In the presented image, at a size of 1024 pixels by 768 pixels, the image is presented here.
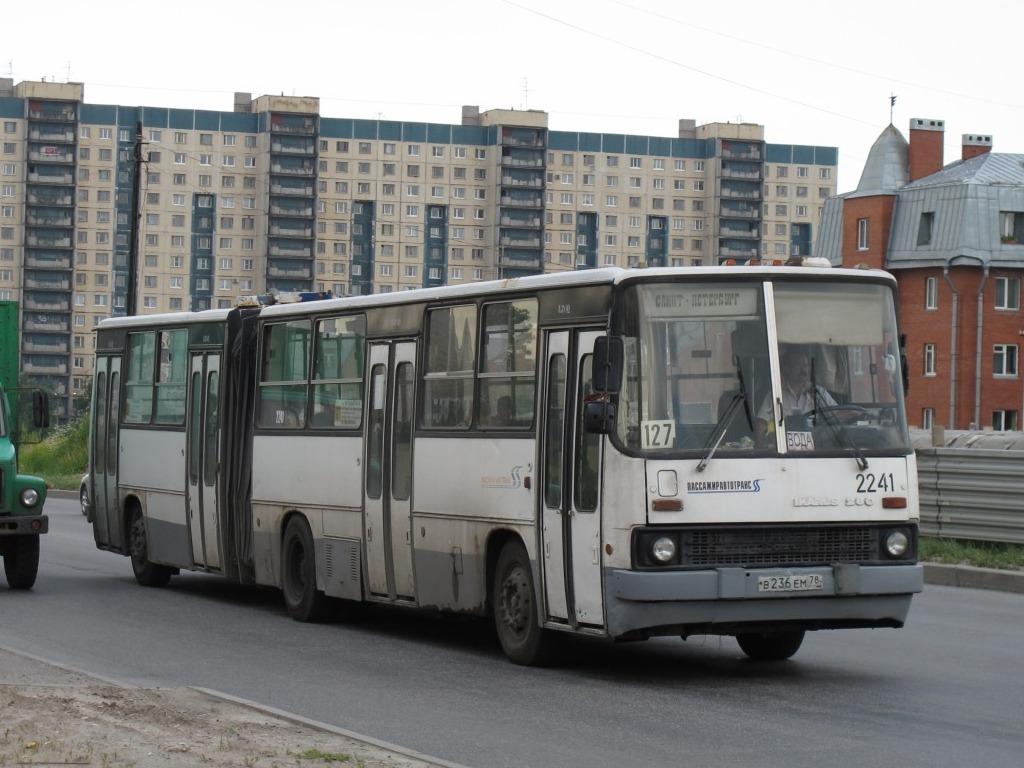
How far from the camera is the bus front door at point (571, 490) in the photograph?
11.6 meters

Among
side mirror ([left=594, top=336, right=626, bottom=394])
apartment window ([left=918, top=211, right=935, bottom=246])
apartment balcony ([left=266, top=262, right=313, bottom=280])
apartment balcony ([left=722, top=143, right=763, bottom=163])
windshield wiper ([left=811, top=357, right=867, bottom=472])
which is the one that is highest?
apartment balcony ([left=722, top=143, right=763, bottom=163])

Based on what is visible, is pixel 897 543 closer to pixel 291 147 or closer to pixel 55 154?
pixel 291 147

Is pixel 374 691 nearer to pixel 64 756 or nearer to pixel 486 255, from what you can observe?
pixel 64 756

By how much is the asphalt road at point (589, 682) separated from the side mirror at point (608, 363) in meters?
1.87

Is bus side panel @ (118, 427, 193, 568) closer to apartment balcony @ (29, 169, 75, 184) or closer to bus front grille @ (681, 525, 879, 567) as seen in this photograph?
bus front grille @ (681, 525, 879, 567)

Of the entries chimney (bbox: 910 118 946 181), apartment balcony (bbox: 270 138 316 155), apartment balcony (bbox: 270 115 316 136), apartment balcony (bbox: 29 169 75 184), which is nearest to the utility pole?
chimney (bbox: 910 118 946 181)

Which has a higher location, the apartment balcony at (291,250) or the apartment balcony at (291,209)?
the apartment balcony at (291,209)

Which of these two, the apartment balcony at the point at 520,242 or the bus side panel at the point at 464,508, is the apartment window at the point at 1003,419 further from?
the bus side panel at the point at 464,508

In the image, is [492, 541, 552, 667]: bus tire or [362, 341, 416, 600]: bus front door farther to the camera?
[362, 341, 416, 600]: bus front door

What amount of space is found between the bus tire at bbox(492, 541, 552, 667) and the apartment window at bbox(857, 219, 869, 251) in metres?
81.9

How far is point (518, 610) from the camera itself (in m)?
12.6

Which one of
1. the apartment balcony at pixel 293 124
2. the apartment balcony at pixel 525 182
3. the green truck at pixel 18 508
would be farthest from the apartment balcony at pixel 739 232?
the green truck at pixel 18 508

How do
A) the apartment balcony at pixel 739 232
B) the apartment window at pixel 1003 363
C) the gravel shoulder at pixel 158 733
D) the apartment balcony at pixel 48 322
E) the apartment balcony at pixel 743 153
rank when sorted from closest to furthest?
the gravel shoulder at pixel 158 733
the apartment window at pixel 1003 363
the apartment balcony at pixel 48 322
the apartment balcony at pixel 743 153
the apartment balcony at pixel 739 232

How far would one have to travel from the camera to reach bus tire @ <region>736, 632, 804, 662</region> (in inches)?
506
